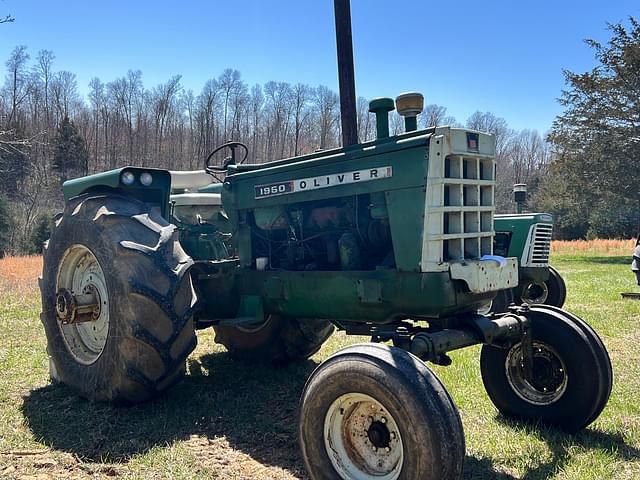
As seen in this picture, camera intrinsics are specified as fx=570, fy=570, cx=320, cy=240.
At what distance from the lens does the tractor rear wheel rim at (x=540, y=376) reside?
3.78 meters

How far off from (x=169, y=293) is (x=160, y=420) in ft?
2.90

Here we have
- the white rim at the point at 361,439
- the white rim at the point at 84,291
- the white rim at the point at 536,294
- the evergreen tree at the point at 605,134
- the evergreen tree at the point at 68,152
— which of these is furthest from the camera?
the evergreen tree at the point at 68,152

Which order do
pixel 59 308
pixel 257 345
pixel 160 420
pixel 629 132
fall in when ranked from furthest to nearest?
pixel 629 132
pixel 257 345
pixel 59 308
pixel 160 420

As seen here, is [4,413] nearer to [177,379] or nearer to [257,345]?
[177,379]

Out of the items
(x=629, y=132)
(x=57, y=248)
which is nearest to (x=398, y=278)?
(x=57, y=248)

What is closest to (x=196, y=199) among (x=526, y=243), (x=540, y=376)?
(x=540, y=376)

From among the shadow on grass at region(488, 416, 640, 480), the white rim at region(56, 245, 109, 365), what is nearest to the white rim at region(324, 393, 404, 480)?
the shadow on grass at region(488, 416, 640, 480)

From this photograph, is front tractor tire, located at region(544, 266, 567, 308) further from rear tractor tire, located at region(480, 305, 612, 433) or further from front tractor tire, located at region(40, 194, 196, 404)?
front tractor tire, located at region(40, 194, 196, 404)

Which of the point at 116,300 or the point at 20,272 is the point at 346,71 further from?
the point at 20,272

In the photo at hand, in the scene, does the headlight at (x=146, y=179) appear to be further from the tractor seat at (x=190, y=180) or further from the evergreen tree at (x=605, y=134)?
the evergreen tree at (x=605, y=134)

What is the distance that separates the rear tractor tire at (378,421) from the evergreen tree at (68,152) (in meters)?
39.6

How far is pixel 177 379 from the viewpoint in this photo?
3.88 meters

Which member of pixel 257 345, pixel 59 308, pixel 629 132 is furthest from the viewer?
pixel 629 132

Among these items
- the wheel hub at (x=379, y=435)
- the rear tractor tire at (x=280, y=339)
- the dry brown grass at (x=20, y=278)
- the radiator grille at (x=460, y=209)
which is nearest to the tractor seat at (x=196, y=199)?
the rear tractor tire at (x=280, y=339)
